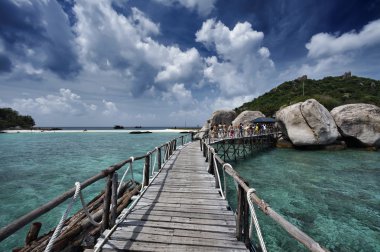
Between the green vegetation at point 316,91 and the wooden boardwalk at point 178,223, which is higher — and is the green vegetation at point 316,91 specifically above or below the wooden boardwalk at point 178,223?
above

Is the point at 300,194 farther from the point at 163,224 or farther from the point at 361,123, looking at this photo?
the point at 361,123

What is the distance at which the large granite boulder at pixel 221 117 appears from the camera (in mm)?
38781

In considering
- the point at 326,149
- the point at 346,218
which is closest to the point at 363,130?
the point at 326,149

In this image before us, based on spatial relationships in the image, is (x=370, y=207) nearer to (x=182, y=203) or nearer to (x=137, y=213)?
(x=182, y=203)

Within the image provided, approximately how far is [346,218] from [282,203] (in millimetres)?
2306

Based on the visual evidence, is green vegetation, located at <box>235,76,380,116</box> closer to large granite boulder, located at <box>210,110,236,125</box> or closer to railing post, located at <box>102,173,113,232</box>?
large granite boulder, located at <box>210,110,236,125</box>

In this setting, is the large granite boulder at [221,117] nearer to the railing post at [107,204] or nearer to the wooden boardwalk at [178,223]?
the wooden boardwalk at [178,223]

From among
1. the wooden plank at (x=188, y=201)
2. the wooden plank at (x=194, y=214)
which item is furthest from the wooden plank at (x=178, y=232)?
the wooden plank at (x=188, y=201)

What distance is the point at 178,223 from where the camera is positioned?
4.30 m

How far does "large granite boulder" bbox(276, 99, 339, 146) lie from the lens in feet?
73.7

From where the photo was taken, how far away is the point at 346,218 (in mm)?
7676

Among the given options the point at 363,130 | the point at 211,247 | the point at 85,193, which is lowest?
the point at 85,193

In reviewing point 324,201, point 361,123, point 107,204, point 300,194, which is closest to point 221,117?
point 361,123

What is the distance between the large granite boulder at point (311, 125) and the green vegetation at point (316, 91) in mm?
26464
